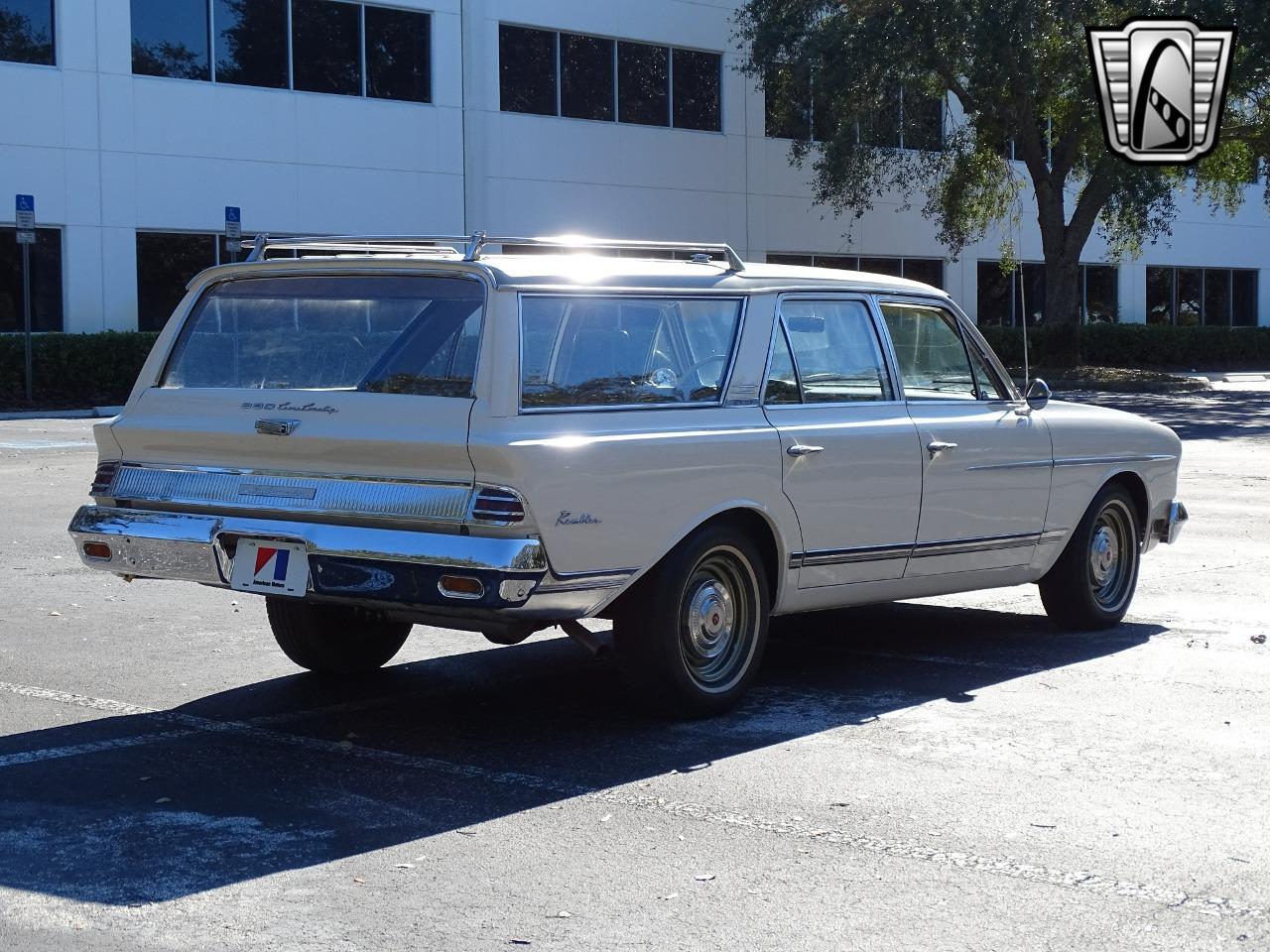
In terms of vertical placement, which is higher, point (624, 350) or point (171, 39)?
point (171, 39)

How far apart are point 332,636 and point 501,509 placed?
75.8 inches

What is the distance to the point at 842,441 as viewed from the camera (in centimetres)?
723

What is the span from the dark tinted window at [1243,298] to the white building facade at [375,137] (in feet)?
39.7

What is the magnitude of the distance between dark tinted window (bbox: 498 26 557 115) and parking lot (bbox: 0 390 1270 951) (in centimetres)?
2495

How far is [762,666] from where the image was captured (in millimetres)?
7898

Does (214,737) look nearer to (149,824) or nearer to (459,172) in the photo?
(149,824)

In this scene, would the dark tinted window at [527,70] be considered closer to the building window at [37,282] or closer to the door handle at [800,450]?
the building window at [37,282]

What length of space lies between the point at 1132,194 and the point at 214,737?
2935 cm

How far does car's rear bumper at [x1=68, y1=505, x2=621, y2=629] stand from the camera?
589 cm

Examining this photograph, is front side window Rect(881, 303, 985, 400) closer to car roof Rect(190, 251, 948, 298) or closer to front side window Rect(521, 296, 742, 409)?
car roof Rect(190, 251, 948, 298)

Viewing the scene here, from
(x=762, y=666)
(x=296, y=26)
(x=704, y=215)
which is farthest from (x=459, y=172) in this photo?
(x=762, y=666)

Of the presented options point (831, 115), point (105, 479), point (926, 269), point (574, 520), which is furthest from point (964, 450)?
point (926, 269)

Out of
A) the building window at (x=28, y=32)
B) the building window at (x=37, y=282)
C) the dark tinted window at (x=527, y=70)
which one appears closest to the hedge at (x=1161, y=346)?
the dark tinted window at (x=527, y=70)

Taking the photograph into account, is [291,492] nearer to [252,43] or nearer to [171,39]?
[171,39]
